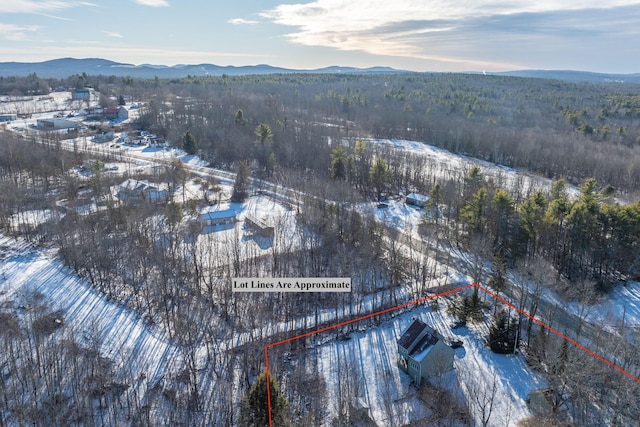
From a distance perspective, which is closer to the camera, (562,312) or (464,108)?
(562,312)

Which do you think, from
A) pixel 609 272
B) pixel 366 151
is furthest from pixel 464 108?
pixel 609 272

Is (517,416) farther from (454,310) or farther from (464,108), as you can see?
(464,108)

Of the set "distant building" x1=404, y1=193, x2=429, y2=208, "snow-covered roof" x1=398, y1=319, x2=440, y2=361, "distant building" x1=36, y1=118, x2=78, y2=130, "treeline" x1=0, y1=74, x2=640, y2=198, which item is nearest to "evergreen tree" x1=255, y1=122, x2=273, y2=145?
"treeline" x1=0, y1=74, x2=640, y2=198

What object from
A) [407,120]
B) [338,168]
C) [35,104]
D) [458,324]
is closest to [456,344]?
[458,324]

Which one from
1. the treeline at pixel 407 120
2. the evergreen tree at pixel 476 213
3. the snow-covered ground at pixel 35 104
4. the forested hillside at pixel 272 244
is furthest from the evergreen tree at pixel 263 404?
the snow-covered ground at pixel 35 104

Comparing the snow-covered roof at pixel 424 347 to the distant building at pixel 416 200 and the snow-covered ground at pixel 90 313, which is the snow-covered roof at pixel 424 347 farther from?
the distant building at pixel 416 200

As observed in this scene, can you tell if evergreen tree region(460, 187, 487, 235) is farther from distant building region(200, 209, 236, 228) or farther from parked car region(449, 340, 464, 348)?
distant building region(200, 209, 236, 228)
